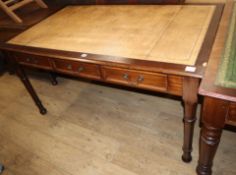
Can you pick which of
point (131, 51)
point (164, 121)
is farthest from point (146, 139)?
point (131, 51)

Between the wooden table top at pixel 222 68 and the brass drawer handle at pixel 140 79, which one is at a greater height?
the wooden table top at pixel 222 68

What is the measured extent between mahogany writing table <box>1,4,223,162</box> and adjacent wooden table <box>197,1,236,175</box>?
0.15 feet

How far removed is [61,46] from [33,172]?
935 millimetres

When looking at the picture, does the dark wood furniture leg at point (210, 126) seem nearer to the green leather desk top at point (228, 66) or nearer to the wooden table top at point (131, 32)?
the green leather desk top at point (228, 66)

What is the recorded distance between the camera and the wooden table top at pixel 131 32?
1.00 metres

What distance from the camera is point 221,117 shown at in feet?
2.72

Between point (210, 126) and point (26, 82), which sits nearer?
point (210, 126)

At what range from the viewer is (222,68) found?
812 mm

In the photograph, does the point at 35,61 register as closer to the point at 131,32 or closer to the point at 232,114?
the point at 131,32

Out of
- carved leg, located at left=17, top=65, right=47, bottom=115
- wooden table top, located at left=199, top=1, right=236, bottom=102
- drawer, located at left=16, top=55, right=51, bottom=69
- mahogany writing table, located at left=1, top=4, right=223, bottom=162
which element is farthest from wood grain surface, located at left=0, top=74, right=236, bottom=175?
wooden table top, located at left=199, top=1, right=236, bottom=102

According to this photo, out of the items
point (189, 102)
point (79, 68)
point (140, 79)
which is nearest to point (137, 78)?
point (140, 79)

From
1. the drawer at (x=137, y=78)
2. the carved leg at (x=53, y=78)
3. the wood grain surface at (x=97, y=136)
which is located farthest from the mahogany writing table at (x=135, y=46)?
the carved leg at (x=53, y=78)

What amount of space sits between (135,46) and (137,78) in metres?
0.17

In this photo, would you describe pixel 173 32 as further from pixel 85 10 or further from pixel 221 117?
pixel 85 10
